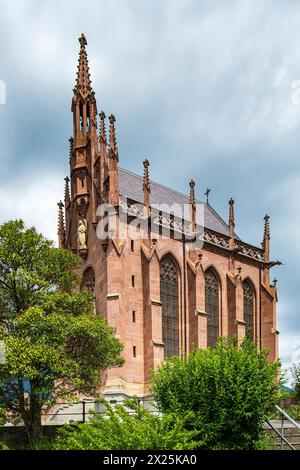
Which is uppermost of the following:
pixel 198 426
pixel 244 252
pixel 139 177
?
pixel 139 177

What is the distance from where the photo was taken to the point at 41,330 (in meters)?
26.5

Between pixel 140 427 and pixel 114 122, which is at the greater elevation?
pixel 114 122

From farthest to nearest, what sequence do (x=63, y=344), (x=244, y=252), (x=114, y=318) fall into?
(x=244, y=252) → (x=114, y=318) → (x=63, y=344)

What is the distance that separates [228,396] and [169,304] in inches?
884

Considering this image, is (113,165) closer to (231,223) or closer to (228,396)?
(231,223)

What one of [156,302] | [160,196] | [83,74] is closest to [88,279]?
[156,302]

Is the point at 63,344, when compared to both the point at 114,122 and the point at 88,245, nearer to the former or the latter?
the point at 88,245

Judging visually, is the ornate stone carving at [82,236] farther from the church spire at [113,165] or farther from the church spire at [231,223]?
the church spire at [231,223]

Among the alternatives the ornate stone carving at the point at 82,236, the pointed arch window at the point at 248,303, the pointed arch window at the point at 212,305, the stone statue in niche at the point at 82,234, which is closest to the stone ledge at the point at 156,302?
the ornate stone carving at the point at 82,236

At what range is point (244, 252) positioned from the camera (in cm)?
5100

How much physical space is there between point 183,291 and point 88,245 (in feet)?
24.0

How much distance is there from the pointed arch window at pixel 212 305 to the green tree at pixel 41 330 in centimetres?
1740
